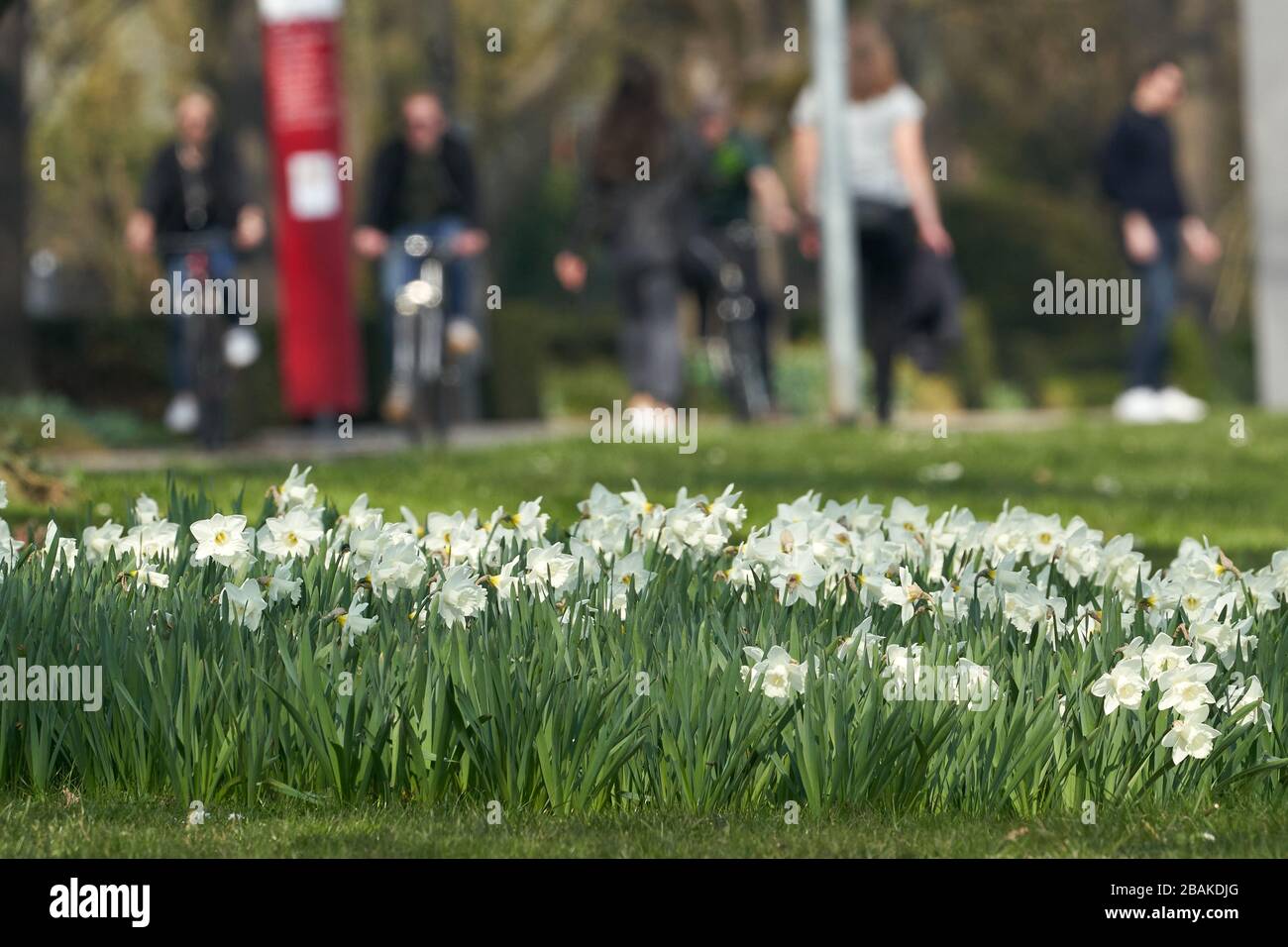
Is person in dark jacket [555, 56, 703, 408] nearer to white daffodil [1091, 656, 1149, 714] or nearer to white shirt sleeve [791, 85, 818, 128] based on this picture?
white shirt sleeve [791, 85, 818, 128]

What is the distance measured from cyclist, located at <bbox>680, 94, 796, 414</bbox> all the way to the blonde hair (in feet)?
3.63

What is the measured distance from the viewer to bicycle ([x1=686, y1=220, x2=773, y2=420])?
Result: 1538 cm

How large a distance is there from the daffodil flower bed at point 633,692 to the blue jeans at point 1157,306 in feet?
31.2

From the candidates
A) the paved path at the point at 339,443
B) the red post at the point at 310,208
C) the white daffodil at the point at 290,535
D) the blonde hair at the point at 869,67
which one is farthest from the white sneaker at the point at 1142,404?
the white daffodil at the point at 290,535

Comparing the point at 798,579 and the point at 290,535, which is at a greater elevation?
the point at 290,535

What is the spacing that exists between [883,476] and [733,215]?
5.72m

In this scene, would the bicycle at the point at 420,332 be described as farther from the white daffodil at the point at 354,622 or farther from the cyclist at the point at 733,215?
the white daffodil at the point at 354,622

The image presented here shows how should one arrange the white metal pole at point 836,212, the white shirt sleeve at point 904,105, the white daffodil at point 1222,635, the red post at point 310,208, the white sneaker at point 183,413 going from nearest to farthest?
the white daffodil at point 1222,635
the white shirt sleeve at point 904,105
the white metal pole at point 836,212
the white sneaker at point 183,413
the red post at point 310,208

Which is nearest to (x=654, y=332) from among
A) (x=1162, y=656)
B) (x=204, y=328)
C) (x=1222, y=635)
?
(x=204, y=328)

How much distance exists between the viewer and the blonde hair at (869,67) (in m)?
13.9

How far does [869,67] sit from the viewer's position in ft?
45.9

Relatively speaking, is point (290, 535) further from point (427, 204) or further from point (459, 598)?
point (427, 204)

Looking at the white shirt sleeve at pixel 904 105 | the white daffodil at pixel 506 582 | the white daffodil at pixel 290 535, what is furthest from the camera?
the white shirt sleeve at pixel 904 105
